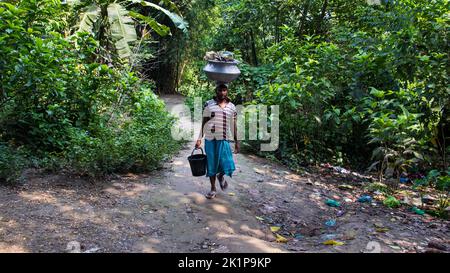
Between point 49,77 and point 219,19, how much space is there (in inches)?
442

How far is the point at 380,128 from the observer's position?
230 inches

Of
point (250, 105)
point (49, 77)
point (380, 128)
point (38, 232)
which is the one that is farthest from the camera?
point (250, 105)

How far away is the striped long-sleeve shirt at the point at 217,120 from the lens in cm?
487

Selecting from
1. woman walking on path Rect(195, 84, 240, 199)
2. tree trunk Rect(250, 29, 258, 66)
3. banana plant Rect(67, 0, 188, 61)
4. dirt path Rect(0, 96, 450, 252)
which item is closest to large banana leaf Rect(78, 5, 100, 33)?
banana plant Rect(67, 0, 188, 61)

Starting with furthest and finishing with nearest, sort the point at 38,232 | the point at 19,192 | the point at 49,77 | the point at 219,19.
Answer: the point at 219,19
the point at 49,77
the point at 19,192
the point at 38,232

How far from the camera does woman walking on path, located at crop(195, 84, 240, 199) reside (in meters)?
4.87

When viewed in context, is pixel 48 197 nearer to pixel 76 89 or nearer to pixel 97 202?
pixel 97 202

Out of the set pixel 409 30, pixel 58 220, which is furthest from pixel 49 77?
pixel 409 30

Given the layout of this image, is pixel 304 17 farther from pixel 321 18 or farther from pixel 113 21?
pixel 113 21

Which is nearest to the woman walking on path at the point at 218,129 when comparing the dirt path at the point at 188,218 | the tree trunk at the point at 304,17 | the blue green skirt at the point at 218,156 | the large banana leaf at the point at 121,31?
the blue green skirt at the point at 218,156

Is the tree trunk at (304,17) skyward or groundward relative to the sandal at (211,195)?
skyward

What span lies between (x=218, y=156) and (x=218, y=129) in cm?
36

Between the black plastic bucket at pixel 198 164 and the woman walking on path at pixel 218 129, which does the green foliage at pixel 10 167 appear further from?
the woman walking on path at pixel 218 129

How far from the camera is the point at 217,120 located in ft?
15.9
